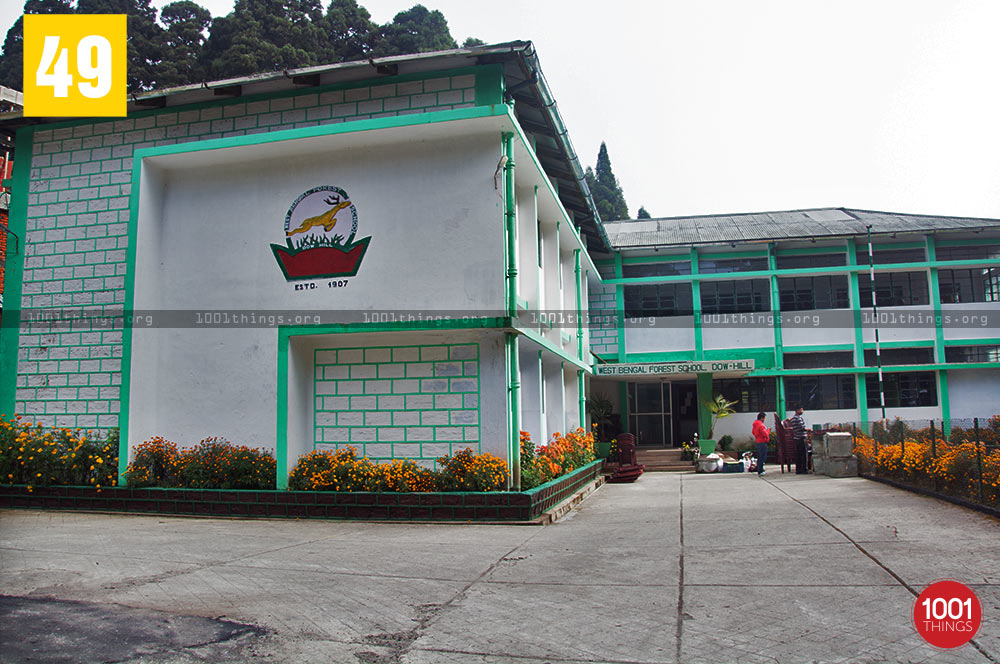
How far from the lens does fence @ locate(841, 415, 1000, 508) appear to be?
30.3 feet

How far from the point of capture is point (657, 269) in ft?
82.9

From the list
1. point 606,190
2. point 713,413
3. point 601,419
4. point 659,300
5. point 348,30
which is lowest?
point 601,419

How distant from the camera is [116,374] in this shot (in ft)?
40.8

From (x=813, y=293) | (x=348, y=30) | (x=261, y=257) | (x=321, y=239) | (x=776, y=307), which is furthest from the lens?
(x=348, y=30)

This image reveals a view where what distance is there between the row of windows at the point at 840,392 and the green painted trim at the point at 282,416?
17277 mm

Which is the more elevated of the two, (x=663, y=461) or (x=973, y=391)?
(x=973, y=391)

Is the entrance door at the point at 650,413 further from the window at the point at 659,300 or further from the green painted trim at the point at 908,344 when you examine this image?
the green painted trim at the point at 908,344

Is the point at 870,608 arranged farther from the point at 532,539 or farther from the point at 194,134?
the point at 194,134

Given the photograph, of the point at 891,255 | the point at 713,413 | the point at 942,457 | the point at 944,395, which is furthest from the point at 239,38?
the point at 942,457

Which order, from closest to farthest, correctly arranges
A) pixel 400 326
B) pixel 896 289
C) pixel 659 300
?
pixel 400 326
pixel 896 289
pixel 659 300

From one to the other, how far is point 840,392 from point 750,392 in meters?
2.83

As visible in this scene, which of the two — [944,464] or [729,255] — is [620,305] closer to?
[729,255]

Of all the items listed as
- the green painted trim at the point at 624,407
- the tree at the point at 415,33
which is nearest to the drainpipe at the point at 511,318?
the green painted trim at the point at 624,407

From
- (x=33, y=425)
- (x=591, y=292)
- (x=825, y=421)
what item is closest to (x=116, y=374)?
(x=33, y=425)
